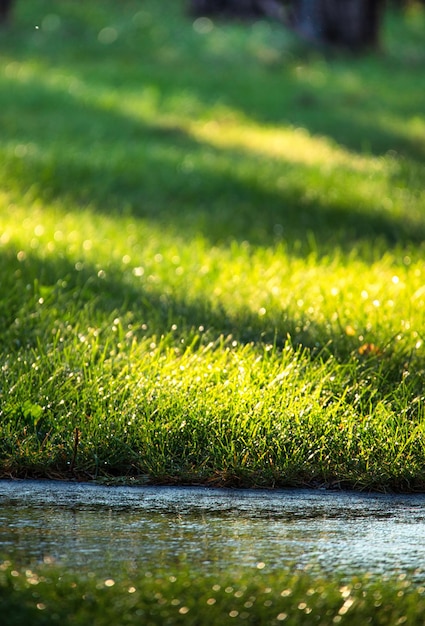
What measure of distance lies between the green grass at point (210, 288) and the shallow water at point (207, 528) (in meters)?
0.22

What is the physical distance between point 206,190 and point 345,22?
11.0 m

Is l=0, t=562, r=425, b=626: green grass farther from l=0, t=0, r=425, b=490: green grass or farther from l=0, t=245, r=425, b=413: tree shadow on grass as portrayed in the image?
l=0, t=245, r=425, b=413: tree shadow on grass

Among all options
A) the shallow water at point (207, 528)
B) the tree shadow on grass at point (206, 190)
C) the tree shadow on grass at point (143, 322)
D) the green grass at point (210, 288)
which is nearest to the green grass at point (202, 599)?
the shallow water at point (207, 528)

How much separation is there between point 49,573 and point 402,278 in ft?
12.9

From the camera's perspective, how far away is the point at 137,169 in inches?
364

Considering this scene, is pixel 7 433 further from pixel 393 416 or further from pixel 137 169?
pixel 137 169

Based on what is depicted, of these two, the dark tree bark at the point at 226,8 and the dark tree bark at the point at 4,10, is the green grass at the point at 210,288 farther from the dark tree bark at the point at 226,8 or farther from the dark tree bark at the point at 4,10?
the dark tree bark at the point at 226,8

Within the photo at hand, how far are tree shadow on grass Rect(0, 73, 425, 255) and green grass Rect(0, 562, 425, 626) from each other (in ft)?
15.2

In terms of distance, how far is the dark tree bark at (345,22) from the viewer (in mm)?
18203

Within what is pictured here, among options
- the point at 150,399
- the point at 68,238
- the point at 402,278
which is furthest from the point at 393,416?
the point at 68,238

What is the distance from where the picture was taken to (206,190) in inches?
349

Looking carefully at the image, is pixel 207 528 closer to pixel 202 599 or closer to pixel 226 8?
pixel 202 599

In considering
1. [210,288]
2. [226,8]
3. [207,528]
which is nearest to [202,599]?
[207,528]

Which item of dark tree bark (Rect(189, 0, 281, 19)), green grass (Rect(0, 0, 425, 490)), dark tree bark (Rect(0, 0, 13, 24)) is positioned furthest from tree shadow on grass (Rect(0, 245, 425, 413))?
dark tree bark (Rect(189, 0, 281, 19))
